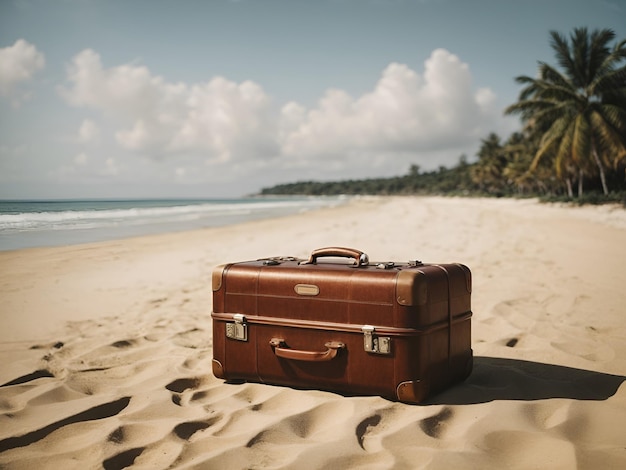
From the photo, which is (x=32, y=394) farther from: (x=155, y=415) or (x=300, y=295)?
(x=300, y=295)

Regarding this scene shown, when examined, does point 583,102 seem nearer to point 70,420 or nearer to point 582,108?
point 582,108

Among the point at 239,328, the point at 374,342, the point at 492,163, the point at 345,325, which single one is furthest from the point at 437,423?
the point at 492,163

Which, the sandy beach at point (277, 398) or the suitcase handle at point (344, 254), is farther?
the suitcase handle at point (344, 254)

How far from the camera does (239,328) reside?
307cm

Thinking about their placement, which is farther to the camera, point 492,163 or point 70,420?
point 492,163

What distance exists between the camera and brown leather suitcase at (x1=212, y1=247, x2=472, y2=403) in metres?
2.61

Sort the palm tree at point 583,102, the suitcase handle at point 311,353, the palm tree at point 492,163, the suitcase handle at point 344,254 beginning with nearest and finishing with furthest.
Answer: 1. the suitcase handle at point 311,353
2. the suitcase handle at point 344,254
3. the palm tree at point 583,102
4. the palm tree at point 492,163

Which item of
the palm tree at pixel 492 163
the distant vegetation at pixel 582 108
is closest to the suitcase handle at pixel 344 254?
the distant vegetation at pixel 582 108

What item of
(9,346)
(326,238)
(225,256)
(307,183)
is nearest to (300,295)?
(9,346)

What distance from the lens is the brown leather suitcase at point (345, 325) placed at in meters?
2.61

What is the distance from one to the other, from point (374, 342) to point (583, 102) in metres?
27.3

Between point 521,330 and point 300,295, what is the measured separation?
2252 millimetres

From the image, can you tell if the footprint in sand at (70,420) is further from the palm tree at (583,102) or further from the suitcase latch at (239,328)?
the palm tree at (583,102)

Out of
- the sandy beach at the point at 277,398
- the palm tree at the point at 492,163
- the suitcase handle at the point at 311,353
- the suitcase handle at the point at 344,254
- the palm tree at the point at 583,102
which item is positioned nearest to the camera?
the sandy beach at the point at 277,398
